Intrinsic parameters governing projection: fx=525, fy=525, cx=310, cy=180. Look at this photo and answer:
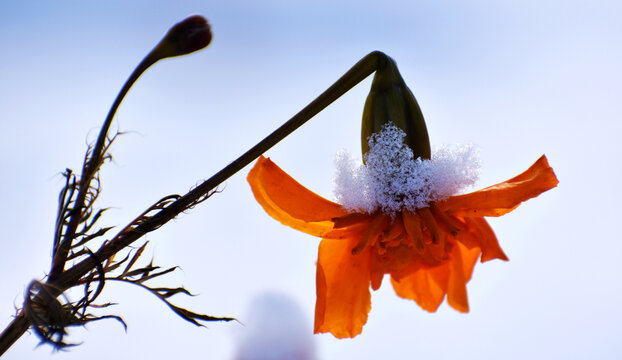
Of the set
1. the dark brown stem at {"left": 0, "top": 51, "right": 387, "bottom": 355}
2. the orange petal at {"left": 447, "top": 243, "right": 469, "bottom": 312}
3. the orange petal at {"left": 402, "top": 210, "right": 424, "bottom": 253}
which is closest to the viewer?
the dark brown stem at {"left": 0, "top": 51, "right": 387, "bottom": 355}

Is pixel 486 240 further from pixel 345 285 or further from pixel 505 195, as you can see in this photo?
pixel 345 285

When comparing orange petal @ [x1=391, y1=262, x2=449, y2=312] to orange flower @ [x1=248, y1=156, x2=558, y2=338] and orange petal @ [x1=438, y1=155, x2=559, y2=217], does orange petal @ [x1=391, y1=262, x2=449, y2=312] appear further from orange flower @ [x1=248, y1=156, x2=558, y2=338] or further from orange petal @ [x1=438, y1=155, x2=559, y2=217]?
orange petal @ [x1=438, y1=155, x2=559, y2=217]

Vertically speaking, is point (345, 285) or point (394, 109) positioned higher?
point (394, 109)

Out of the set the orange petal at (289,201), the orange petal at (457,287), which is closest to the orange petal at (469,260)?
the orange petal at (457,287)

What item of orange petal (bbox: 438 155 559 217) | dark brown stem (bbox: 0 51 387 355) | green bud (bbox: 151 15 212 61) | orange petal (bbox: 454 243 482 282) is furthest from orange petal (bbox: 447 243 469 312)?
green bud (bbox: 151 15 212 61)

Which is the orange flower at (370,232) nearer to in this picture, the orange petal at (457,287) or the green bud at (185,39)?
the orange petal at (457,287)

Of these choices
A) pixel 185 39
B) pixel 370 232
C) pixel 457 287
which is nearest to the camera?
pixel 185 39

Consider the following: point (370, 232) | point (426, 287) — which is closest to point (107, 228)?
point (370, 232)
